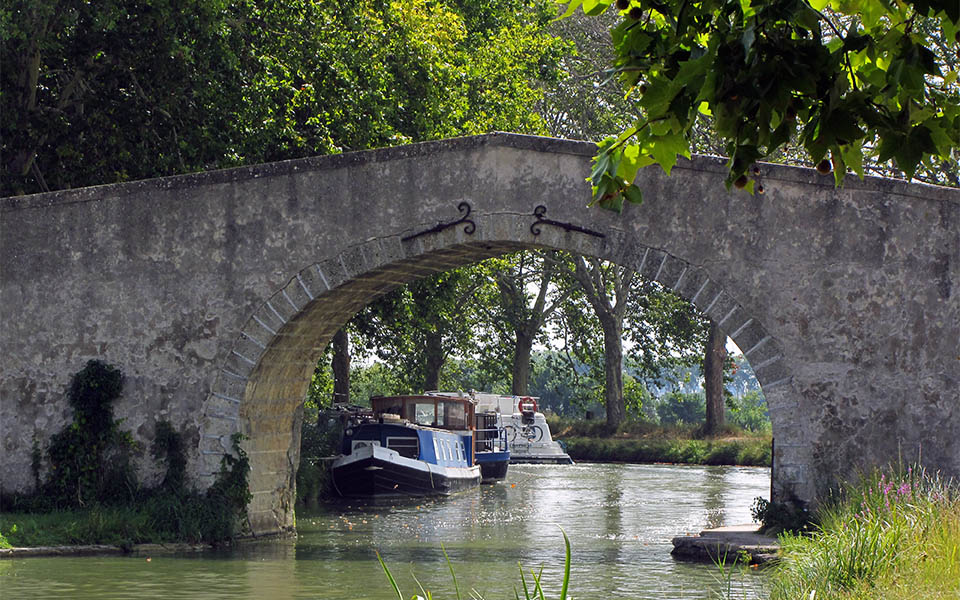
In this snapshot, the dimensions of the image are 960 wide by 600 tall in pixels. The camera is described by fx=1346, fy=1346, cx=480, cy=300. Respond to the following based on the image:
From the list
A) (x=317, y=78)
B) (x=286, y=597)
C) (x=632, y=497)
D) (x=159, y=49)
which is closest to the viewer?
(x=286, y=597)

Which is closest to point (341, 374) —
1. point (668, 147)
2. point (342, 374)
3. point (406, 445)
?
point (342, 374)

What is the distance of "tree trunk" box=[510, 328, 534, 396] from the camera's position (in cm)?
3781

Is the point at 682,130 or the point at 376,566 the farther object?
the point at 376,566

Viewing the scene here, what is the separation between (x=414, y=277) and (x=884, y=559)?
6.94 m

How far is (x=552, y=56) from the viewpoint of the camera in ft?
84.4

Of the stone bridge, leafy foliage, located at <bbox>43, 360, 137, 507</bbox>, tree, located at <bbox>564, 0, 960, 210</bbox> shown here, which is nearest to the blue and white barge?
the stone bridge

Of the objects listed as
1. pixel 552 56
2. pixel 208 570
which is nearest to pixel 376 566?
pixel 208 570

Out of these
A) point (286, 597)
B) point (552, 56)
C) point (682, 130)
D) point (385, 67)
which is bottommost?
point (286, 597)

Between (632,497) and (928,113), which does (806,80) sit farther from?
(632,497)

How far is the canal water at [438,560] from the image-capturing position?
413 inches

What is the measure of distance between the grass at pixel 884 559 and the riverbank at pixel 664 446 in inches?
872

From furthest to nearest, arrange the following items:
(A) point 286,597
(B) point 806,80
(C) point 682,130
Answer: (A) point 286,597 → (C) point 682,130 → (B) point 806,80

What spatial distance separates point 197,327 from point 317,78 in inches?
251

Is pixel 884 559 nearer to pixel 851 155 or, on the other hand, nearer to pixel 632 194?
pixel 851 155
